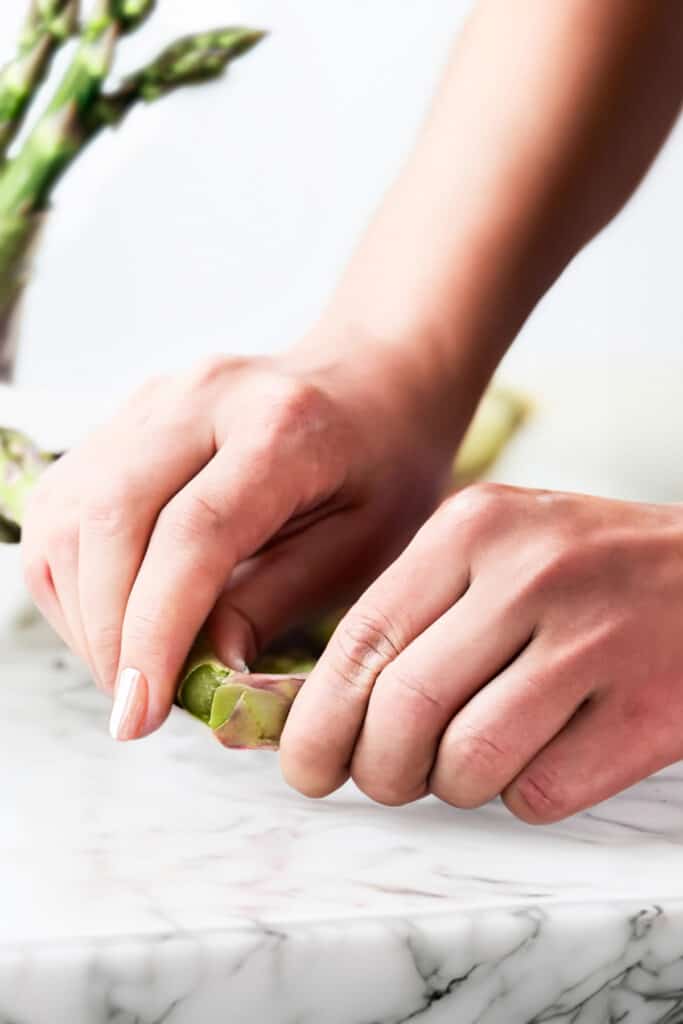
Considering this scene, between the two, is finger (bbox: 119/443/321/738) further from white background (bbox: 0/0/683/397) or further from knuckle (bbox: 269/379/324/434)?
white background (bbox: 0/0/683/397)

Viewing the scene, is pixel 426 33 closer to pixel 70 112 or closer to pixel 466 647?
pixel 70 112

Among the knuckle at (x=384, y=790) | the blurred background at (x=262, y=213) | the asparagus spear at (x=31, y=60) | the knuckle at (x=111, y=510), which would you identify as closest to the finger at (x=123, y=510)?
the knuckle at (x=111, y=510)

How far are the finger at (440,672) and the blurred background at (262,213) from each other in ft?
2.33

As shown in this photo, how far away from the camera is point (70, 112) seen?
0.60 meters

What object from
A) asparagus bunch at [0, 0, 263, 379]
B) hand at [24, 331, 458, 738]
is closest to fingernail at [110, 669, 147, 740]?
hand at [24, 331, 458, 738]

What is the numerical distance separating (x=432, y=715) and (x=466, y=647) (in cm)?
2

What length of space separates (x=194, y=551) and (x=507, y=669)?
11 cm

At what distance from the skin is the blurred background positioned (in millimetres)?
427

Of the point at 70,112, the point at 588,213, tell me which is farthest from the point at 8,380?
the point at 588,213

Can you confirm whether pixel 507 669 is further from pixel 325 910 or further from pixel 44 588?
pixel 44 588

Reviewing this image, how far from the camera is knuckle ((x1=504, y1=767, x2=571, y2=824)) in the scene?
1.22 ft

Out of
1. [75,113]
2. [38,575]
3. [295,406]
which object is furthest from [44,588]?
[75,113]

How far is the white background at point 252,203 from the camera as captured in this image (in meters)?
1.08

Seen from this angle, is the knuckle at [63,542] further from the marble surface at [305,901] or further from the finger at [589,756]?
the finger at [589,756]
